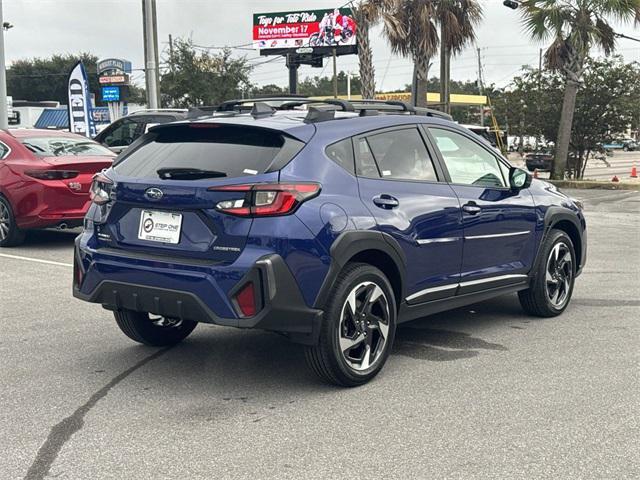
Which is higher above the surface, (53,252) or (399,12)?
(399,12)

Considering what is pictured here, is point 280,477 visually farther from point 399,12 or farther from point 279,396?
point 399,12

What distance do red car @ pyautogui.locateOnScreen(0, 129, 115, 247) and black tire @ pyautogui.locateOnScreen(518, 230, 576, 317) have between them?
19.8 feet

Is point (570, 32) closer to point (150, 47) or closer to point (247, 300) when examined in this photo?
point (150, 47)

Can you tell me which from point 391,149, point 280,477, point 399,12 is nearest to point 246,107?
point 391,149

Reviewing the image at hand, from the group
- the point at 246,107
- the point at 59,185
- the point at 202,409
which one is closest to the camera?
the point at 202,409

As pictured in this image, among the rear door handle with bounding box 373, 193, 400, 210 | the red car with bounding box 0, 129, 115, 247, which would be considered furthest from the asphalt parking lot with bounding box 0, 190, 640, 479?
the red car with bounding box 0, 129, 115, 247

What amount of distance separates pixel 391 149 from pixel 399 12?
2119 cm

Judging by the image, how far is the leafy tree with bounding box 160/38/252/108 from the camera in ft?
143

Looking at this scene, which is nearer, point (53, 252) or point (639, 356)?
point (639, 356)

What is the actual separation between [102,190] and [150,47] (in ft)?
55.4

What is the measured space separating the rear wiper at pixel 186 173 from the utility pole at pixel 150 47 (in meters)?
16.4

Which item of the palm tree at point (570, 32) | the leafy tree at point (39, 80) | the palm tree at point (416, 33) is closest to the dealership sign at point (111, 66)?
the palm tree at point (416, 33)

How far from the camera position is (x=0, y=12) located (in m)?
19.7

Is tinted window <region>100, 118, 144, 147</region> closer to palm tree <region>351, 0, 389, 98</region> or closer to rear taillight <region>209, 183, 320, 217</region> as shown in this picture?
rear taillight <region>209, 183, 320, 217</region>
